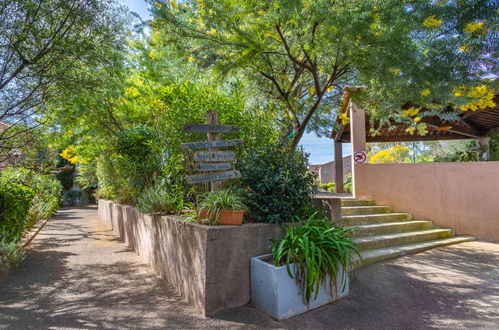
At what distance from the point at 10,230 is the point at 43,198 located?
5168 millimetres

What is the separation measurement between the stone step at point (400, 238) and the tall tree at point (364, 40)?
2.14 meters

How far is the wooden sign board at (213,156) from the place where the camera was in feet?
10.5

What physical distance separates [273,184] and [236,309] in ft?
4.48

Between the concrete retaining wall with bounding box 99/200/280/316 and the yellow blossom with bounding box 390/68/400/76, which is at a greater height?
the yellow blossom with bounding box 390/68/400/76

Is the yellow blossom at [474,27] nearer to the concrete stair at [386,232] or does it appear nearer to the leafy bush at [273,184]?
the leafy bush at [273,184]

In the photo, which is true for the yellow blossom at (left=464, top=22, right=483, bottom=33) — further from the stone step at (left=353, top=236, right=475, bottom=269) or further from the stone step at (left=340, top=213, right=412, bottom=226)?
the stone step at (left=340, top=213, right=412, bottom=226)

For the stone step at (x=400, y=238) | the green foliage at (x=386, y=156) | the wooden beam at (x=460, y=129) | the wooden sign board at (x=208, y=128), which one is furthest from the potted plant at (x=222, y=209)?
the green foliage at (x=386, y=156)

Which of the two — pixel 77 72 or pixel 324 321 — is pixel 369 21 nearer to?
pixel 324 321

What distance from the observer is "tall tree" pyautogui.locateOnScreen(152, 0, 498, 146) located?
2420 millimetres

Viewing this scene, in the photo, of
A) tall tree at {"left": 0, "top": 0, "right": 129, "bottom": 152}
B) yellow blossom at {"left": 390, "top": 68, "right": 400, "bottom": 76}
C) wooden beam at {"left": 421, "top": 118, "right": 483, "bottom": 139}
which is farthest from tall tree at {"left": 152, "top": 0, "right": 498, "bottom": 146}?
wooden beam at {"left": 421, "top": 118, "right": 483, "bottom": 139}

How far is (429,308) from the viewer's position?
9.13 feet

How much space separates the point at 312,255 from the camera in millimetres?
2611

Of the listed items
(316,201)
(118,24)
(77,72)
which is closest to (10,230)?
(77,72)

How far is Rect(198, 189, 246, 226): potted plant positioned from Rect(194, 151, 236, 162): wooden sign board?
1.35ft
